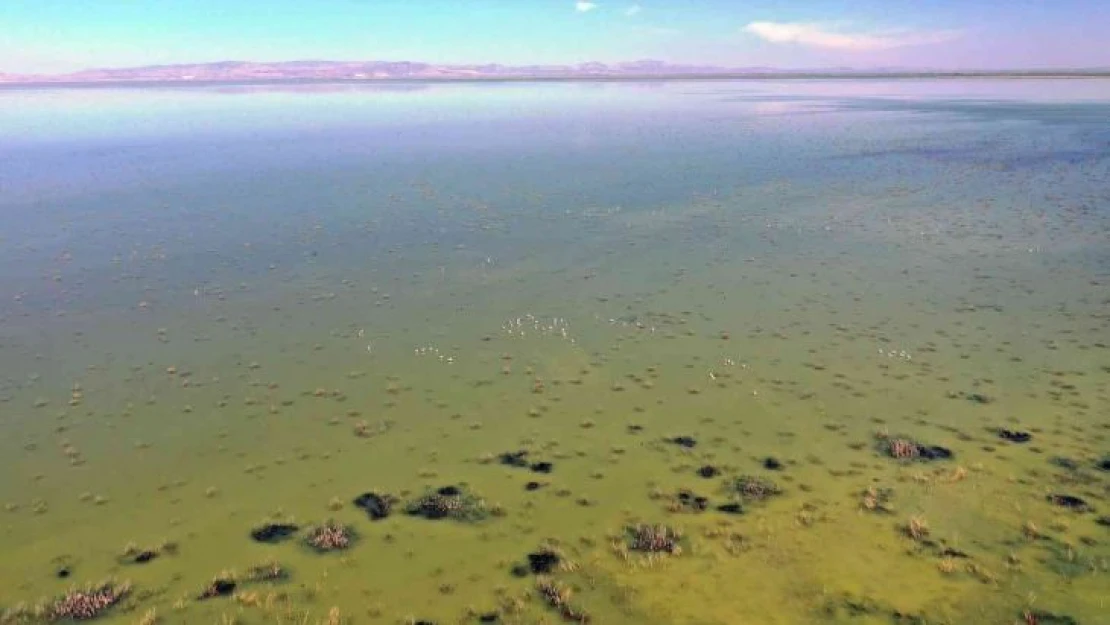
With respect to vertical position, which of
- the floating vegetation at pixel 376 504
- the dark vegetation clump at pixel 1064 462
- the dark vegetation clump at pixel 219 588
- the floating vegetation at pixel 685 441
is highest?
the dark vegetation clump at pixel 1064 462

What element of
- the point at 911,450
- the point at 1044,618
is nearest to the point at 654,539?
the point at 1044,618

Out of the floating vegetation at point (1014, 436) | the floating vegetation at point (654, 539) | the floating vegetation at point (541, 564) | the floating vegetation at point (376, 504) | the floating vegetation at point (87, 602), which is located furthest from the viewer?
the floating vegetation at point (1014, 436)

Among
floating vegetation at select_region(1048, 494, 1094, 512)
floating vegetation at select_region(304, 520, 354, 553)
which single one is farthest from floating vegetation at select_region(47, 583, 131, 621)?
floating vegetation at select_region(1048, 494, 1094, 512)

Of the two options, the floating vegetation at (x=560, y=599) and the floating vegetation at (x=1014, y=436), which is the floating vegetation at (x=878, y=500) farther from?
the floating vegetation at (x=560, y=599)

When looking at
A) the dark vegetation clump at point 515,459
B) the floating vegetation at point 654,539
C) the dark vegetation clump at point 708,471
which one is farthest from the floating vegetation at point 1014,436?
the dark vegetation clump at point 515,459

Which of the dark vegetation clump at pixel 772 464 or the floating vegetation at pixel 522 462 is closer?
the dark vegetation clump at pixel 772 464

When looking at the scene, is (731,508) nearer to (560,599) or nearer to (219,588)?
(560,599)

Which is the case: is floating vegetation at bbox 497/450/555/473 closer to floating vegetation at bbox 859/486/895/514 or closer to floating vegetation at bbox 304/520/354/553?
floating vegetation at bbox 304/520/354/553
